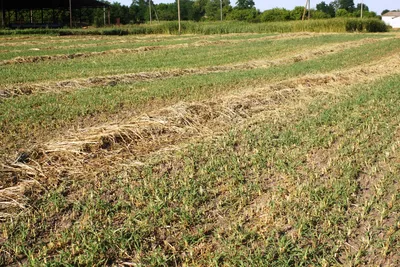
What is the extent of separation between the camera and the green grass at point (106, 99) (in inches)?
297

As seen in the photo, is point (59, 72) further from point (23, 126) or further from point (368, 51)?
point (368, 51)

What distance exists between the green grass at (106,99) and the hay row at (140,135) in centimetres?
109

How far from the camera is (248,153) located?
18.6ft

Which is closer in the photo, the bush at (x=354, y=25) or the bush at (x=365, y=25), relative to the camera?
the bush at (x=354, y=25)

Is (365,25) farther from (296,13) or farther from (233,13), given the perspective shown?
(233,13)

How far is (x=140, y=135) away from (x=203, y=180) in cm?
203

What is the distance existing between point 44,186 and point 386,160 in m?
4.32

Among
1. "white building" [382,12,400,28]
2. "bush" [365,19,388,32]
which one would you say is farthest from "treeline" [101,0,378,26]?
"white building" [382,12,400,28]

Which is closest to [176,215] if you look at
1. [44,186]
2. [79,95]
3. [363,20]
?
[44,186]

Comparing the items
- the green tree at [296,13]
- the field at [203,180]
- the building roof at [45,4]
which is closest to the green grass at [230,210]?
the field at [203,180]

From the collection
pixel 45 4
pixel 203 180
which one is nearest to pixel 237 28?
pixel 45 4

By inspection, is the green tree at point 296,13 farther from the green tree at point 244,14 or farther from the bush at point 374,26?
the bush at point 374,26

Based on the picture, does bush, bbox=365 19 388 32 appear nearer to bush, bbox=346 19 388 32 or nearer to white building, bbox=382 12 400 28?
bush, bbox=346 19 388 32

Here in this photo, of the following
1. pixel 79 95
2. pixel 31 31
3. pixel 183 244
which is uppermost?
pixel 31 31
